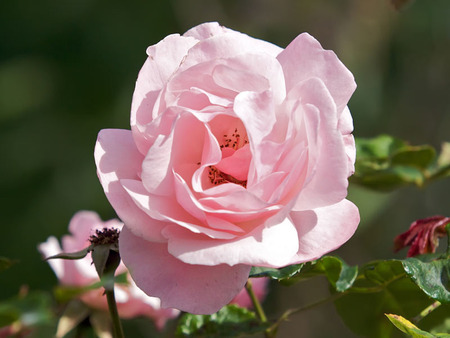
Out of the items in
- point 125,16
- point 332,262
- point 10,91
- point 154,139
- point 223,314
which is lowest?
point 10,91

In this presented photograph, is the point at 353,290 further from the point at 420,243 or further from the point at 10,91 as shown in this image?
the point at 10,91

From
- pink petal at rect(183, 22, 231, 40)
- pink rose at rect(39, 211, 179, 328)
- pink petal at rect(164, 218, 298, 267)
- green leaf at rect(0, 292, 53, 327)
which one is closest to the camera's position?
green leaf at rect(0, 292, 53, 327)

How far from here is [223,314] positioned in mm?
644

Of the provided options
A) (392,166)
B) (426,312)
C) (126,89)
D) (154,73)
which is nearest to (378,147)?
(392,166)

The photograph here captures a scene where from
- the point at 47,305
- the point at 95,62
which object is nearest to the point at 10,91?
the point at 95,62

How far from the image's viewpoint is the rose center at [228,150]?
1.70 feet

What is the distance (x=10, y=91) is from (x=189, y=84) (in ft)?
9.70

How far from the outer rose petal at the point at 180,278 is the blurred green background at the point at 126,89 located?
1.72 meters

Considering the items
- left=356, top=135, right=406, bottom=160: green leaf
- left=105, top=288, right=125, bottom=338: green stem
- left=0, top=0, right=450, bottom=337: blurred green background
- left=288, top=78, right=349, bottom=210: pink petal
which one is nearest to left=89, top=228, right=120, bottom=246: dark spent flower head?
left=105, top=288, right=125, bottom=338: green stem

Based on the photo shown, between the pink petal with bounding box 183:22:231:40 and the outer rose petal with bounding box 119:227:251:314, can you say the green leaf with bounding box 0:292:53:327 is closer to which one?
the outer rose petal with bounding box 119:227:251:314

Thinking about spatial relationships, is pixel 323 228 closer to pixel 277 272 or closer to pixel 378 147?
pixel 277 272

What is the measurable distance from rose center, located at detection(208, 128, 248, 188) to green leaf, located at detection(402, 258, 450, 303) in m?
0.14

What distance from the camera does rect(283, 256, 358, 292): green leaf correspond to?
515 mm

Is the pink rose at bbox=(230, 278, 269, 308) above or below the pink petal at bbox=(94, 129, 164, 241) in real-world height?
below
